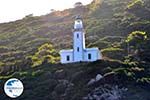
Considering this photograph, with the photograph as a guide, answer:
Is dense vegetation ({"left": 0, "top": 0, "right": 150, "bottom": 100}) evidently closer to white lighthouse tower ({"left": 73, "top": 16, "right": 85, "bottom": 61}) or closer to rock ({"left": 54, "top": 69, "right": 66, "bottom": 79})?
rock ({"left": 54, "top": 69, "right": 66, "bottom": 79})

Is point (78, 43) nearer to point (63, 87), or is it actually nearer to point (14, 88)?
point (63, 87)

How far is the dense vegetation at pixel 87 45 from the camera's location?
247 ft

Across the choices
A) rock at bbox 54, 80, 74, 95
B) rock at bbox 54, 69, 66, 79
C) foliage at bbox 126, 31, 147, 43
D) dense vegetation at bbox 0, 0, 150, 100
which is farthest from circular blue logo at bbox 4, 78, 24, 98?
foliage at bbox 126, 31, 147, 43

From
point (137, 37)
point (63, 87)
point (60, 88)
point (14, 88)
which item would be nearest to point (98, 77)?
point (63, 87)

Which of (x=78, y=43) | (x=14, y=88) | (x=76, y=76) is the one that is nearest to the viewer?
(x=14, y=88)

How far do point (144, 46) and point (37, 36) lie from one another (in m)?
37.5

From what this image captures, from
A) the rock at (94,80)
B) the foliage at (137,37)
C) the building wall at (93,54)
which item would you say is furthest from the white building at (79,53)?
the foliage at (137,37)

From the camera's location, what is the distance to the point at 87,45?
104375mm

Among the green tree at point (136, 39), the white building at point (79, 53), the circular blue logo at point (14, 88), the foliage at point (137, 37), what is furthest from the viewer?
the foliage at point (137, 37)

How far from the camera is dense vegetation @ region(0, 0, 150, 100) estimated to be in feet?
247

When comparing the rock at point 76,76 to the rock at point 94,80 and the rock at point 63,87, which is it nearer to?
the rock at point 63,87

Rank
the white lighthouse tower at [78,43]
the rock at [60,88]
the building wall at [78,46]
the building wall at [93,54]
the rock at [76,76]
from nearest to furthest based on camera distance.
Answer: the rock at [60,88] < the rock at [76,76] < the building wall at [93,54] < the building wall at [78,46] < the white lighthouse tower at [78,43]

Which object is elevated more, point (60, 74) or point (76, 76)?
point (76, 76)

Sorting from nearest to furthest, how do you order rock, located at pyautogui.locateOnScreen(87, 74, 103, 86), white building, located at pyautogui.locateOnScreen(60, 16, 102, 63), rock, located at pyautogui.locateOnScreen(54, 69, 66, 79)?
rock, located at pyautogui.locateOnScreen(87, 74, 103, 86), rock, located at pyautogui.locateOnScreen(54, 69, 66, 79), white building, located at pyautogui.locateOnScreen(60, 16, 102, 63)
